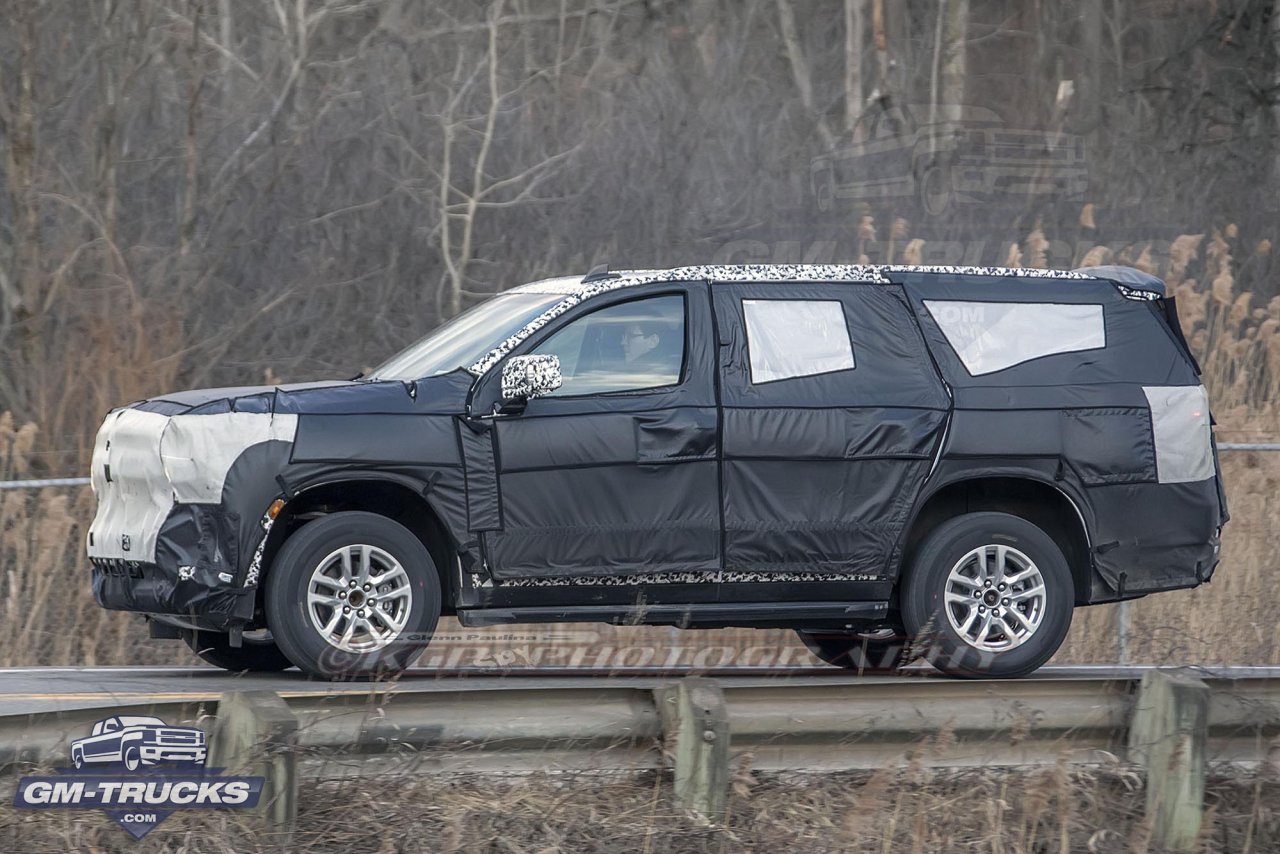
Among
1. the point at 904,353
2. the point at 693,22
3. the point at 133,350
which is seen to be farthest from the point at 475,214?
the point at 904,353

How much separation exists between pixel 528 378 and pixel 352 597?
1.29 meters

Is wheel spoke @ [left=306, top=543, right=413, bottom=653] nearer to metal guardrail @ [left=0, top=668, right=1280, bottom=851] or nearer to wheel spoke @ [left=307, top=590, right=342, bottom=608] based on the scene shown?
wheel spoke @ [left=307, top=590, right=342, bottom=608]

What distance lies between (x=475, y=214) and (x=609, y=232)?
1382 mm

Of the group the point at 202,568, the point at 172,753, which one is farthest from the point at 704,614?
the point at 172,753

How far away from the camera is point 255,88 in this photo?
60.3ft

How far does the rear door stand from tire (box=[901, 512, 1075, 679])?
223 millimetres

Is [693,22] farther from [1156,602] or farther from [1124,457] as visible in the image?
[1124,457]

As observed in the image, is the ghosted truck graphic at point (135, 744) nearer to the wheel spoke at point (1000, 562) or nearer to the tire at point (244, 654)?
the tire at point (244, 654)

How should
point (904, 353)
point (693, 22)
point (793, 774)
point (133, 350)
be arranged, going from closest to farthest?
point (793, 774), point (904, 353), point (133, 350), point (693, 22)

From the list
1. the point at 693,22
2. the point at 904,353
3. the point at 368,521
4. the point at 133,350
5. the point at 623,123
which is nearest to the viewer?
the point at 368,521

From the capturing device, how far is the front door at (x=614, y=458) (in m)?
8.78

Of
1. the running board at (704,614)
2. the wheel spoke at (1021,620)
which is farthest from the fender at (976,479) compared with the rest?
the wheel spoke at (1021,620)

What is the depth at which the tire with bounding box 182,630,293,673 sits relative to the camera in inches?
377

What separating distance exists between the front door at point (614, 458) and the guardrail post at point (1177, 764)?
2.67m
